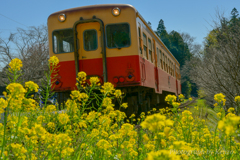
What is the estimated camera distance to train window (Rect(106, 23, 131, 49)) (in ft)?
21.5

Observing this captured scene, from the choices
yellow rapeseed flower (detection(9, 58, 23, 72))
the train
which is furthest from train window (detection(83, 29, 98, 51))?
yellow rapeseed flower (detection(9, 58, 23, 72))

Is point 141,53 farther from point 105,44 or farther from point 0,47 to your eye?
point 0,47

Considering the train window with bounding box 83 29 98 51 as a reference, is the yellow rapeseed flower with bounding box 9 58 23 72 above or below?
below

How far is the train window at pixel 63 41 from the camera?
22.4ft

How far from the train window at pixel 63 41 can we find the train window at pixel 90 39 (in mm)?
346

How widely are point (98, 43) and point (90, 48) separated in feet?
0.78

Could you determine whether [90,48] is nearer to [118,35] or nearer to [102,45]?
[102,45]

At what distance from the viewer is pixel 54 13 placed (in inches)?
271

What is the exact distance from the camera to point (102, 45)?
257 inches

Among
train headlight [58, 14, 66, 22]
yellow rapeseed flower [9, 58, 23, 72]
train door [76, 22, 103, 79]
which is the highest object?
train headlight [58, 14, 66, 22]

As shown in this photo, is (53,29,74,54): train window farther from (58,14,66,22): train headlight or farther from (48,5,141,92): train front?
(58,14,66,22): train headlight

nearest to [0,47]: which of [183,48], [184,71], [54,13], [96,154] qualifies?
[54,13]

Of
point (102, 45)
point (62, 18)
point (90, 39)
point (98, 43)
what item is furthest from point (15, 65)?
point (62, 18)

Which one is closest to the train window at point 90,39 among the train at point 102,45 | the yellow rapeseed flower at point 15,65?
the train at point 102,45
